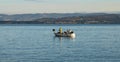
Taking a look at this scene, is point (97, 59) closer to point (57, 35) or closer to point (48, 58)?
point (48, 58)

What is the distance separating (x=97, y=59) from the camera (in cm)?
4147

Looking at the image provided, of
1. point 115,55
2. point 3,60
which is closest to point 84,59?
point 115,55

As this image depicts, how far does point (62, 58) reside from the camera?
141ft

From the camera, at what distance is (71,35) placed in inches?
3413

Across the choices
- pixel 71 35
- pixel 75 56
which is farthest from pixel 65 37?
pixel 75 56

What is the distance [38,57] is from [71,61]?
189 inches

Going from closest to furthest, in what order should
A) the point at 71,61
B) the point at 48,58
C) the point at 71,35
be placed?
the point at 71,61
the point at 48,58
the point at 71,35

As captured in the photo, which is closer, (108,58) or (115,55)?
(108,58)

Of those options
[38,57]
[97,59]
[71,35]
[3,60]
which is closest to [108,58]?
[97,59]

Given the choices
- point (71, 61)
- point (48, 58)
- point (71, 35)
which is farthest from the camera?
point (71, 35)

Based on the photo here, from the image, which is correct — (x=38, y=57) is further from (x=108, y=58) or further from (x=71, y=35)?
(x=71, y=35)

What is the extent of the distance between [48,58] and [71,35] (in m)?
43.8

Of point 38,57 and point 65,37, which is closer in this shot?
point 38,57

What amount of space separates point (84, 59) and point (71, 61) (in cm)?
184
